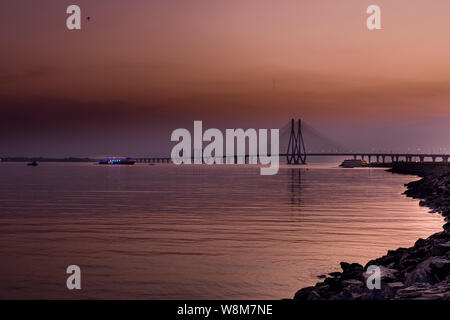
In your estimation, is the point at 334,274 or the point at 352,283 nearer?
the point at 352,283

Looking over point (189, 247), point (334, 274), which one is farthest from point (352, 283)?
point (189, 247)

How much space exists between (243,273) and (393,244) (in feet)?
22.8

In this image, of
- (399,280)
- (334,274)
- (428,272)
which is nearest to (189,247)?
(334,274)

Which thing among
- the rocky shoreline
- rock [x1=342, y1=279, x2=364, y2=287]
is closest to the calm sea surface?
the rocky shoreline

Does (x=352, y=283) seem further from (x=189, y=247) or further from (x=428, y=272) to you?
(x=189, y=247)

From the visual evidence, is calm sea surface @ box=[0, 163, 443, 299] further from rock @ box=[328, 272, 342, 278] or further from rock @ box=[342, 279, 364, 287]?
rock @ box=[342, 279, 364, 287]

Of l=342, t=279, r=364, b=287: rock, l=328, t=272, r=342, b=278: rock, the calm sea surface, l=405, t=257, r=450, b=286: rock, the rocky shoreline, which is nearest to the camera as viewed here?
the rocky shoreline

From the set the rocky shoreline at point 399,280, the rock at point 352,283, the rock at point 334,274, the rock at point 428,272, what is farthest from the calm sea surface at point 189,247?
the rock at point 428,272

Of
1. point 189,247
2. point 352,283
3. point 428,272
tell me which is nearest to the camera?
point 428,272

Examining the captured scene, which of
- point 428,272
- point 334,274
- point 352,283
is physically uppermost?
point 428,272

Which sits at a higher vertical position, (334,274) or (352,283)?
(352,283)

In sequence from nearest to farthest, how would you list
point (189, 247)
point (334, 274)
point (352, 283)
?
point (352, 283)
point (334, 274)
point (189, 247)

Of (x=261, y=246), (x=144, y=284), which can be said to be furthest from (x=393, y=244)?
(x=144, y=284)
